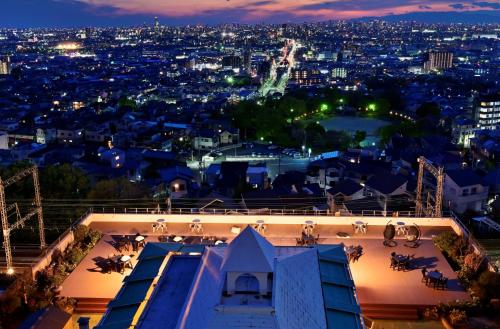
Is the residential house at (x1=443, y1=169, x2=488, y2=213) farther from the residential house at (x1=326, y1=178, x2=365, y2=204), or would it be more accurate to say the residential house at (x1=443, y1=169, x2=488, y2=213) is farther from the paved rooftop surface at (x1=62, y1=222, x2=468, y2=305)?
the paved rooftop surface at (x1=62, y1=222, x2=468, y2=305)

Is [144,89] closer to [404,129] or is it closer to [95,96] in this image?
[95,96]

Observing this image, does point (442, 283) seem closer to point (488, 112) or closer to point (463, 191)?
point (463, 191)

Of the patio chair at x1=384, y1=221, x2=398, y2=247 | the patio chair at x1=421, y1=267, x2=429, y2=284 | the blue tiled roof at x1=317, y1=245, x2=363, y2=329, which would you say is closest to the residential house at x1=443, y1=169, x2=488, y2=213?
the patio chair at x1=384, y1=221, x2=398, y2=247

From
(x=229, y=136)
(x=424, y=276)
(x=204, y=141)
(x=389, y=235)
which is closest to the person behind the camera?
(x=424, y=276)

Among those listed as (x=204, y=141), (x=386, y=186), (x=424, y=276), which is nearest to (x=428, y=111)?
(x=204, y=141)

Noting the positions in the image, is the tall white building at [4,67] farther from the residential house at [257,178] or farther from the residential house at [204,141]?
the residential house at [257,178]

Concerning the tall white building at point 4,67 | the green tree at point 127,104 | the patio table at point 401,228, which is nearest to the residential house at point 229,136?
the green tree at point 127,104

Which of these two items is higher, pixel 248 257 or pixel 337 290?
pixel 248 257

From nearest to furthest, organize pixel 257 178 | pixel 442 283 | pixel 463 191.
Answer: pixel 442 283, pixel 463 191, pixel 257 178
